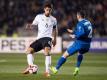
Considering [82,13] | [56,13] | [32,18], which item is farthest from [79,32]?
[32,18]

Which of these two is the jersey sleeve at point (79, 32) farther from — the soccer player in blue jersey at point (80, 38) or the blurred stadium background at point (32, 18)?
the blurred stadium background at point (32, 18)

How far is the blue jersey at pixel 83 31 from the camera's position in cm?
1426

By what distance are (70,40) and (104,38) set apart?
1998mm

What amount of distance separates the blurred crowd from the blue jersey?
1590 centimetres

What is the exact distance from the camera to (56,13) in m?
31.0

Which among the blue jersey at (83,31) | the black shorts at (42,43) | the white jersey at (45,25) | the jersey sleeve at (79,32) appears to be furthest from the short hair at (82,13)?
the black shorts at (42,43)

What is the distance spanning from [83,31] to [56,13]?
16.9m

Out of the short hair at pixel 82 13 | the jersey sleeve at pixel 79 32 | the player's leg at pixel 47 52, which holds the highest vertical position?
the short hair at pixel 82 13

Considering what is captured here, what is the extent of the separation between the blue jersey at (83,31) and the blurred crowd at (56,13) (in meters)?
15.9

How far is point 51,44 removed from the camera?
14539mm

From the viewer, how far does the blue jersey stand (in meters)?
14.3

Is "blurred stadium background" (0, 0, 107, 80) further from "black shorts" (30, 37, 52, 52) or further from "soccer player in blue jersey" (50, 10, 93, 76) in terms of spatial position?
"soccer player in blue jersey" (50, 10, 93, 76)

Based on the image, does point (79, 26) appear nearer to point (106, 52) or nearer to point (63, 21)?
point (106, 52)

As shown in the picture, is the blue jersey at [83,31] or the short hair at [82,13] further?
the short hair at [82,13]
